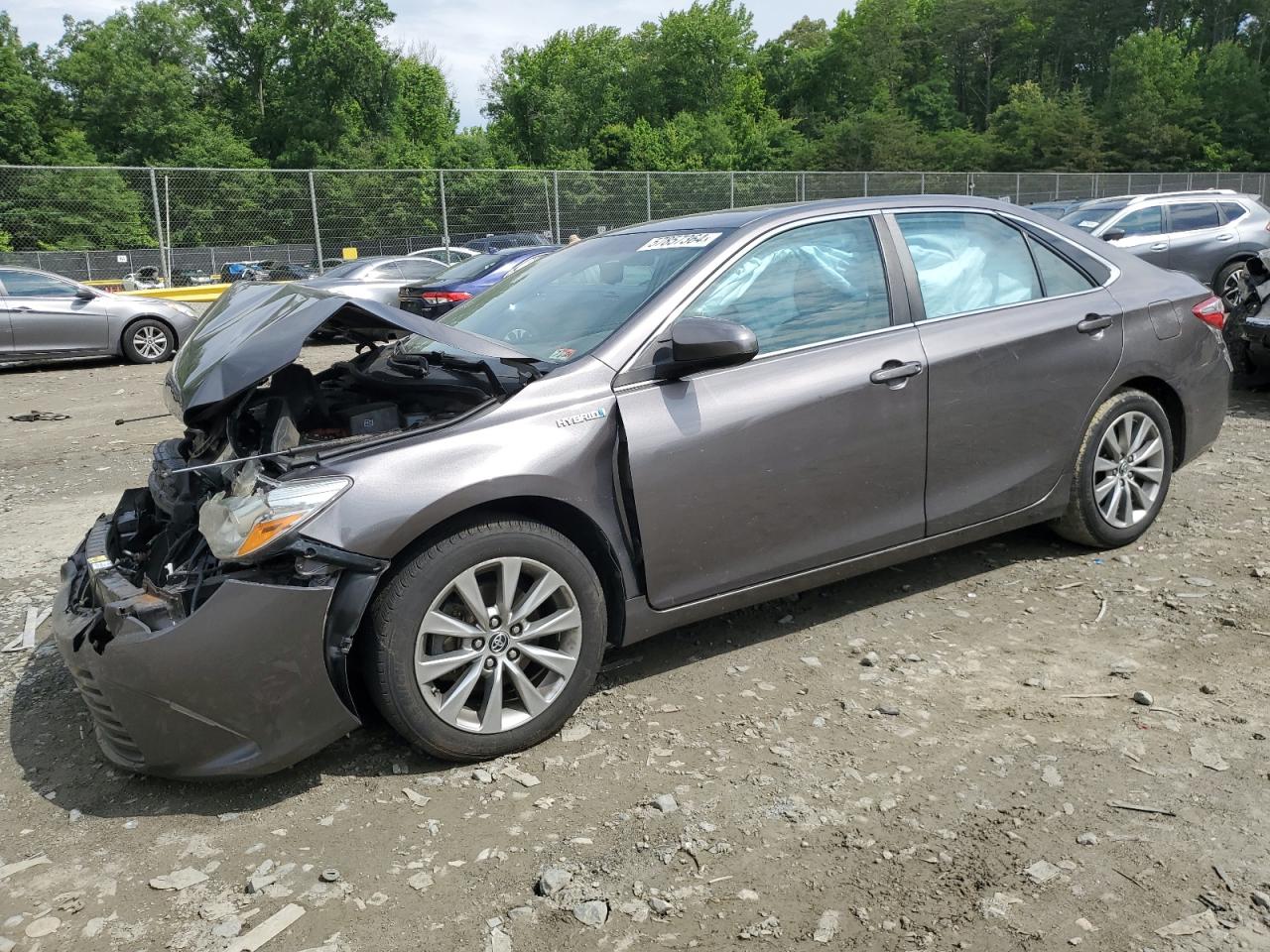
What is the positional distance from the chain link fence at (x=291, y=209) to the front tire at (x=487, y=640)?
14793mm

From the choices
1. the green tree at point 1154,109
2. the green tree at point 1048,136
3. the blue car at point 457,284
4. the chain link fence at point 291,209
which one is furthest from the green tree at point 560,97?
the blue car at point 457,284

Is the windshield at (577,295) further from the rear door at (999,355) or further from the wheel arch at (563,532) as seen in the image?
the rear door at (999,355)

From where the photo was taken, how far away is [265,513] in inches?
112

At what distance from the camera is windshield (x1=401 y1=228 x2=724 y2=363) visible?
366cm

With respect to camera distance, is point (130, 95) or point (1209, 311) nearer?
point (1209, 311)

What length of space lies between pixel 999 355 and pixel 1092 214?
11.7 meters

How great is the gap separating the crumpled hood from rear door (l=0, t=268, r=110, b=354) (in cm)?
1044

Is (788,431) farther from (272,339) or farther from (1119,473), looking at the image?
(1119,473)

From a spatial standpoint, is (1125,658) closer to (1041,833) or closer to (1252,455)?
(1041,833)

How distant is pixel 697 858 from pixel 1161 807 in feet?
4.19

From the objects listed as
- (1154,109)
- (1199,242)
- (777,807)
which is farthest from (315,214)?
(1154,109)

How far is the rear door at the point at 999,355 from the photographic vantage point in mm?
3982

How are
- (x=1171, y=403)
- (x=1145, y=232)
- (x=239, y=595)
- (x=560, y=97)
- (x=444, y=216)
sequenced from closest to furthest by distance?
1. (x=239, y=595)
2. (x=1171, y=403)
3. (x=1145, y=232)
4. (x=444, y=216)
5. (x=560, y=97)

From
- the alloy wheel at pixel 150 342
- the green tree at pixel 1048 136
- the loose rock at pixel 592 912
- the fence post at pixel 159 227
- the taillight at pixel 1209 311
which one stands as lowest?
the loose rock at pixel 592 912
